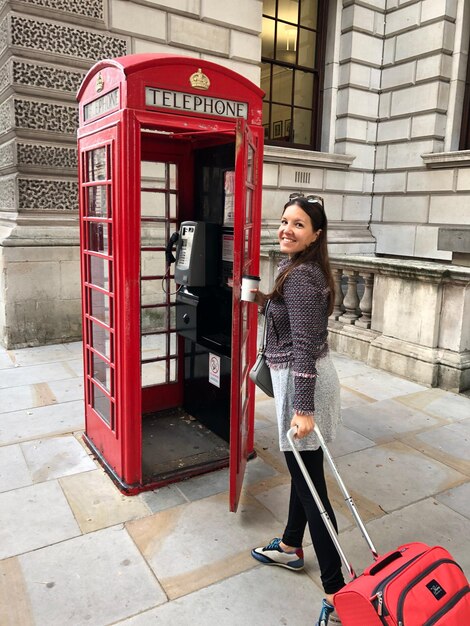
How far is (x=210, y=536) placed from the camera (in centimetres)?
292

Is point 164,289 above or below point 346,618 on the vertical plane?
above

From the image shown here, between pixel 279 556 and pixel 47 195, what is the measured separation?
18.1 feet

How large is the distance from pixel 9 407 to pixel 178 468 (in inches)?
78.4

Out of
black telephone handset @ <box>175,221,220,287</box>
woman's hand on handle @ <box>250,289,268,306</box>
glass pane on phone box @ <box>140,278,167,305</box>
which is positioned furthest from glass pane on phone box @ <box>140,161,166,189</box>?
woman's hand on handle @ <box>250,289,268,306</box>

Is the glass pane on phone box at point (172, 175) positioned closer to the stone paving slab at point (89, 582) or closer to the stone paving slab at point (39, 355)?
the stone paving slab at point (89, 582)

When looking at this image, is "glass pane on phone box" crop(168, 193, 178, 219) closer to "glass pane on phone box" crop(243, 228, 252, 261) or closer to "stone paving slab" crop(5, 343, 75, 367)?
"glass pane on phone box" crop(243, 228, 252, 261)

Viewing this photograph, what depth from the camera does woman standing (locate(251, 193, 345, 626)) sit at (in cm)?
219

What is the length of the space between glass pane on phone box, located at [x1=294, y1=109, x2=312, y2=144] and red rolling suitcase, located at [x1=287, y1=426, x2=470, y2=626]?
938cm

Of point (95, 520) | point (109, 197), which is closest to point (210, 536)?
point (95, 520)

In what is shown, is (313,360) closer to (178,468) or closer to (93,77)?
(178,468)

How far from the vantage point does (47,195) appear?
668cm

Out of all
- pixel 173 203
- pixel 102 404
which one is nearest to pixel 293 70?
pixel 173 203

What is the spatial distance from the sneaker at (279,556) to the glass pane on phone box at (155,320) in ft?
7.16

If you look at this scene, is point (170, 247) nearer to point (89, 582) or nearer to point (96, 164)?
point (96, 164)
